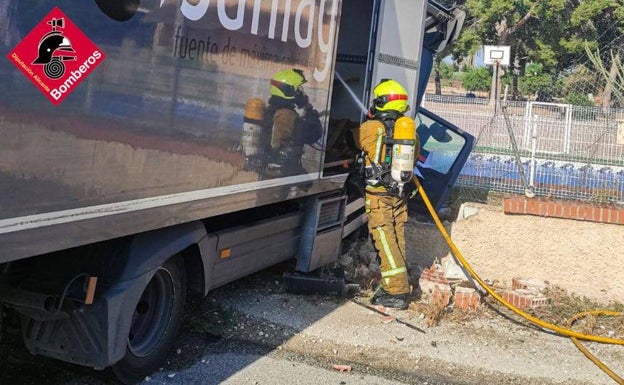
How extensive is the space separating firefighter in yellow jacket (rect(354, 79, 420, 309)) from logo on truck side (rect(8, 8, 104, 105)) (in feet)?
11.7

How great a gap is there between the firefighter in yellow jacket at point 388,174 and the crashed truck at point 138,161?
21.6 inches

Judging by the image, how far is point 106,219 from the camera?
3.41 m

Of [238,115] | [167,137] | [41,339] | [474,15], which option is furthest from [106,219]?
[474,15]

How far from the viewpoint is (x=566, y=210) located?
7.72m

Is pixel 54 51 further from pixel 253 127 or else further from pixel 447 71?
pixel 447 71

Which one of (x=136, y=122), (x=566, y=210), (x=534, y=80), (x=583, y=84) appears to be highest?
(x=534, y=80)

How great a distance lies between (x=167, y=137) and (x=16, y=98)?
1.04 meters

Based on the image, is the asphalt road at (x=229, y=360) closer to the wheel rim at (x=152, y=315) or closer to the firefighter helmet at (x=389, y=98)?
the wheel rim at (x=152, y=315)

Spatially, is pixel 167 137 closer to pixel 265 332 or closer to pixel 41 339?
pixel 41 339

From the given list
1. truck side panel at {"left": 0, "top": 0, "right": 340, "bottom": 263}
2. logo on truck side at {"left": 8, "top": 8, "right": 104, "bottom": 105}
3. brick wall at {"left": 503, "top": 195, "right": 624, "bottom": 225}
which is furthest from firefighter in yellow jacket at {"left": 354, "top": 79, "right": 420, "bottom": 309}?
logo on truck side at {"left": 8, "top": 8, "right": 104, "bottom": 105}

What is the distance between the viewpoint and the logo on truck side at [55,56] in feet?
9.43

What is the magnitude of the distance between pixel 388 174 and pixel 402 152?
0.78 feet

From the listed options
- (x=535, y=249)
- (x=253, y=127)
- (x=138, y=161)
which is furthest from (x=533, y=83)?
(x=138, y=161)

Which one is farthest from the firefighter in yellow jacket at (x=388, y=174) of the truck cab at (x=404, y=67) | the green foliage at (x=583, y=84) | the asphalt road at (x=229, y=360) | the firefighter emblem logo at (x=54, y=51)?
the green foliage at (x=583, y=84)
